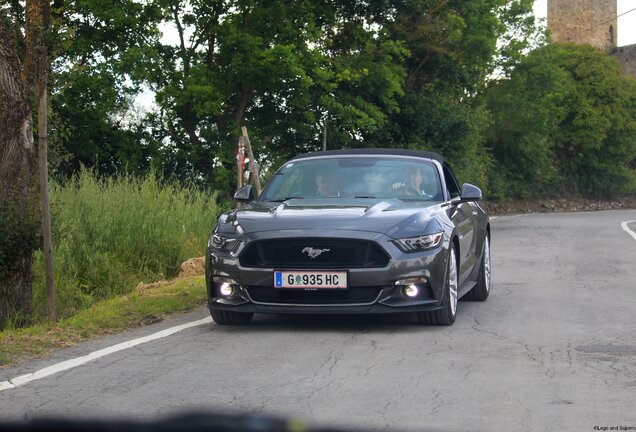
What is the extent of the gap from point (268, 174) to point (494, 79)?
2393 centimetres

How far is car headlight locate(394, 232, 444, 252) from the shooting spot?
8.44m

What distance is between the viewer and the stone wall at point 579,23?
270 ft

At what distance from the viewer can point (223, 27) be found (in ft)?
105

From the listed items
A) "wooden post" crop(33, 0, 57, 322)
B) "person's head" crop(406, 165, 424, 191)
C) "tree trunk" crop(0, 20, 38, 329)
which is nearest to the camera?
"wooden post" crop(33, 0, 57, 322)

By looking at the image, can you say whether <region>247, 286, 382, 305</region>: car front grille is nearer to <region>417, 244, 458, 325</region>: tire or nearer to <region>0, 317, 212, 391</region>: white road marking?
<region>417, 244, 458, 325</region>: tire

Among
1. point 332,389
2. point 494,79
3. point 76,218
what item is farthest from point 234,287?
point 494,79

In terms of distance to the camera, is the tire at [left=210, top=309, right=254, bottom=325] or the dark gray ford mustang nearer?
the dark gray ford mustang

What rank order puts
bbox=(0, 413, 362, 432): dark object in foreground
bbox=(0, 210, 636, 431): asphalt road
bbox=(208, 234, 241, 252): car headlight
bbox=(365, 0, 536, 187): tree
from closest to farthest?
1. bbox=(0, 413, 362, 432): dark object in foreground
2. bbox=(0, 210, 636, 431): asphalt road
3. bbox=(208, 234, 241, 252): car headlight
4. bbox=(365, 0, 536, 187): tree

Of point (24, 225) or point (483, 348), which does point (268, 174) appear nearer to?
point (24, 225)

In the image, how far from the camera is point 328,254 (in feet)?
27.4

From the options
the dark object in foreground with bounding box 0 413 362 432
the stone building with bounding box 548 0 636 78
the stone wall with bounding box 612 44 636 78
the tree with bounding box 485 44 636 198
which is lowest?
the tree with bounding box 485 44 636 198

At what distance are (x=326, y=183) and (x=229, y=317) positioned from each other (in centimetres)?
179

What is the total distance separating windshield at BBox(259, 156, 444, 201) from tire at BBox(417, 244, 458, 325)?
996mm

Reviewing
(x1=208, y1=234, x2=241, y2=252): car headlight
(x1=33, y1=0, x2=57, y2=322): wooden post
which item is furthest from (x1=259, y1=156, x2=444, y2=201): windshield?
(x1=33, y1=0, x2=57, y2=322): wooden post
